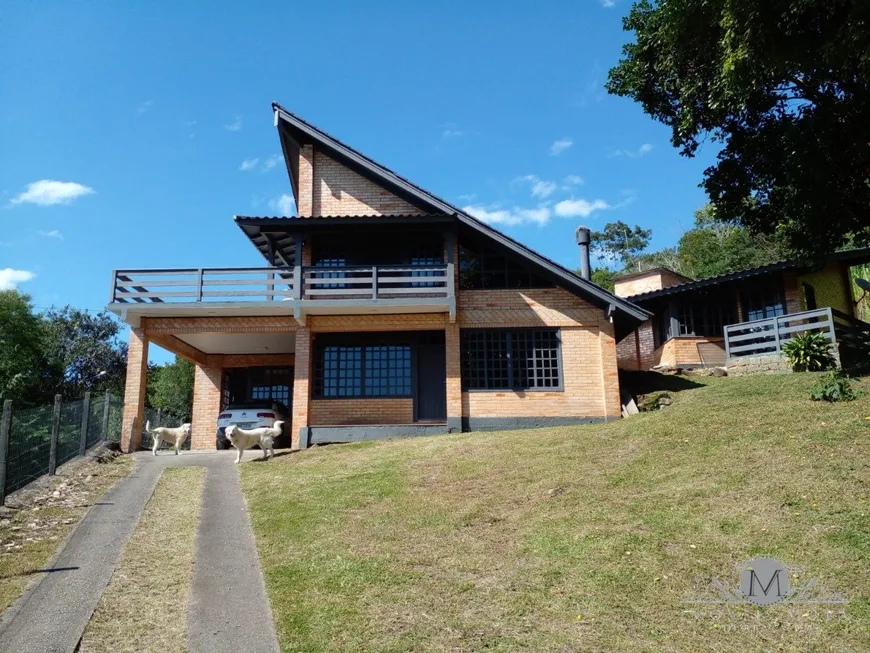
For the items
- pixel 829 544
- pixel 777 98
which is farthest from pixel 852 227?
pixel 829 544

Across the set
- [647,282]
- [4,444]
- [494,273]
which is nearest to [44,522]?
[4,444]

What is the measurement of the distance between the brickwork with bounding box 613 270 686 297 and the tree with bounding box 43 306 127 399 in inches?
1413

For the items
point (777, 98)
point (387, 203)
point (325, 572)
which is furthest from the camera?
point (387, 203)

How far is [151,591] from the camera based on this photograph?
21.4 ft

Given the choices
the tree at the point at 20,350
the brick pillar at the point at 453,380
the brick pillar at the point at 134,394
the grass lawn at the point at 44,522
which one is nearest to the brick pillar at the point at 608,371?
the brick pillar at the point at 453,380

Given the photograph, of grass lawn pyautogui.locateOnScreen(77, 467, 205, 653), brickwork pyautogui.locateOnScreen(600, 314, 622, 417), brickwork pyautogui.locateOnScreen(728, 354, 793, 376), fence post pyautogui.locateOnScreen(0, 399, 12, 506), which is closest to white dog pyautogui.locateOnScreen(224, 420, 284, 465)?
grass lawn pyautogui.locateOnScreen(77, 467, 205, 653)

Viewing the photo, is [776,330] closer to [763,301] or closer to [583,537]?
[763,301]

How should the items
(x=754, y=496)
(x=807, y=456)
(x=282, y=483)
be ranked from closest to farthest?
1. (x=754, y=496)
2. (x=807, y=456)
3. (x=282, y=483)

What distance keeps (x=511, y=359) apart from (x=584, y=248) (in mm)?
7635

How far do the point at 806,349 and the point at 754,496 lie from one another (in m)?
11.8

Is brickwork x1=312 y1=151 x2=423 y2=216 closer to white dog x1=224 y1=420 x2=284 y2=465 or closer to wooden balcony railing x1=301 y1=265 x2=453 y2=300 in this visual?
wooden balcony railing x1=301 y1=265 x2=453 y2=300

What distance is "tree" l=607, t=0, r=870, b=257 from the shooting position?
10.0 metres

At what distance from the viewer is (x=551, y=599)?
6.05m

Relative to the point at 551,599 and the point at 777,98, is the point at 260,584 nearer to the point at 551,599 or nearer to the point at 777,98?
the point at 551,599
